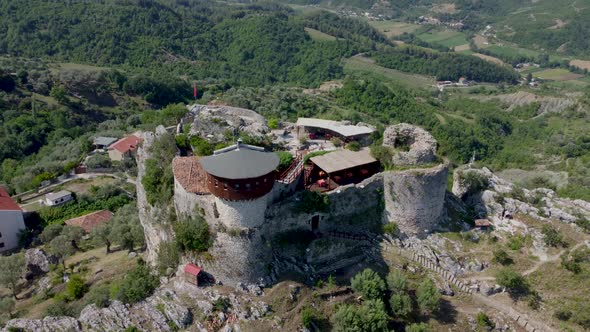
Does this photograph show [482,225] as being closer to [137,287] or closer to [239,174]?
[239,174]

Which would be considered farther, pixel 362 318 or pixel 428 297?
pixel 428 297

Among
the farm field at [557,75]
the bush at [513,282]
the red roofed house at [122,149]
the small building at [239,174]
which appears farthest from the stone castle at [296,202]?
the farm field at [557,75]

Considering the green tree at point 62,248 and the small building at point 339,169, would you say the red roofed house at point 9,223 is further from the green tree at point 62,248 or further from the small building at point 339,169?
the small building at point 339,169

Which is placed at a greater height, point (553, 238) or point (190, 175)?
point (190, 175)

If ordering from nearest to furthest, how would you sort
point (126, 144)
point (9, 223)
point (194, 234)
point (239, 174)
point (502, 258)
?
point (239, 174) → point (194, 234) → point (502, 258) → point (9, 223) → point (126, 144)

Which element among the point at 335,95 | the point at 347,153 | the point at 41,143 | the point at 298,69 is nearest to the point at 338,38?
the point at 298,69

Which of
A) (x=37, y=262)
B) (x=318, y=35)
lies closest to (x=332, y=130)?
(x=37, y=262)
